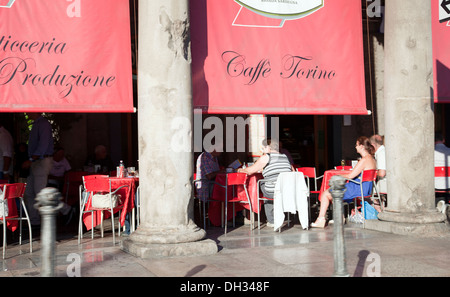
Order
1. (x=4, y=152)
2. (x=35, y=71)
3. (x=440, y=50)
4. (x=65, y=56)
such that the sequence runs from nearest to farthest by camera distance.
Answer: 1. (x=35, y=71)
2. (x=65, y=56)
3. (x=4, y=152)
4. (x=440, y=50)

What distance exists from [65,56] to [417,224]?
5175 millimetres

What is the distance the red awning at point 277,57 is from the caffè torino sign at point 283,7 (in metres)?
0.01

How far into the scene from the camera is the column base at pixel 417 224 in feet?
25.4

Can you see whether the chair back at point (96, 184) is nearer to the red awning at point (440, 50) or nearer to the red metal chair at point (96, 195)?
the red metal chair at point (96, 195)

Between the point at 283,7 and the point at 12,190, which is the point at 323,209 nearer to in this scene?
the point at 283,7

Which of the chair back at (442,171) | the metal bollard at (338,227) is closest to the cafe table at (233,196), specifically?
the chair back at (442,171)

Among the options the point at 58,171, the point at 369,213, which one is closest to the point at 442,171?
the point at 369,213

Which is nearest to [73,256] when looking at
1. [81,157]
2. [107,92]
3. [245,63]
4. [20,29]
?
[107,92]

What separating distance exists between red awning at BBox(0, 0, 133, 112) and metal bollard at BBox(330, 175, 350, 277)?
387cm

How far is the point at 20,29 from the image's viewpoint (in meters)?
7.36

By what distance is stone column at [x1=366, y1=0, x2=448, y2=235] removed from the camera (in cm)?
799

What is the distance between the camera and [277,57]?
8.60 m
